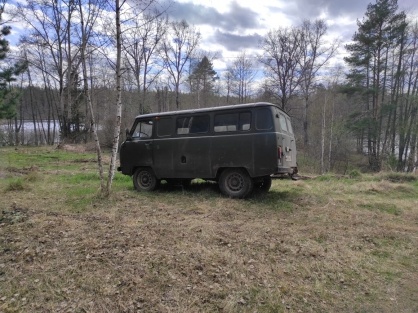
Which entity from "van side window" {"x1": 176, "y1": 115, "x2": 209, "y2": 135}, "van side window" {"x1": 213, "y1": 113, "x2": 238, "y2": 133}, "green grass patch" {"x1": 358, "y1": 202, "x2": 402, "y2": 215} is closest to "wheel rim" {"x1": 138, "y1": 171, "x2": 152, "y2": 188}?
"van side window" {"x1": 176, "y1": 115, "x2": 209, "y2": 135}

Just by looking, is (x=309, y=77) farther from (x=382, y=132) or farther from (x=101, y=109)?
(x=101, y=109)

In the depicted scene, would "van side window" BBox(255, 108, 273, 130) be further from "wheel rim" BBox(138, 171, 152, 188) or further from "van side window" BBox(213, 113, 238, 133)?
"wheel rim" BBox(138, 171, 152, 188)

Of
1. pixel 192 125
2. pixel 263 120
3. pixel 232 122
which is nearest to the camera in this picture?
pixel 263 120

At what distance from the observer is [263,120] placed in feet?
21.0

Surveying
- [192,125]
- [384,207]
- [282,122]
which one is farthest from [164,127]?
[384,207]

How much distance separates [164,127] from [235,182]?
2512 mm

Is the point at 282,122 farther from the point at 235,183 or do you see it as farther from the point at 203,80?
the point at 203,80

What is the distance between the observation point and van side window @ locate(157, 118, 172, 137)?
300 inches

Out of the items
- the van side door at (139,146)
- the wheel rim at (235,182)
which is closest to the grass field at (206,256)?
the wheel rim at (235,182)

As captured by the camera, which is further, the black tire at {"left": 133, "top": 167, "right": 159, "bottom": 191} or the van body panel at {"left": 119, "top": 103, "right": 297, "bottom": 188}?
the black tire at {"left": 133, "top": 167, "right": 159, "bottom": 191}

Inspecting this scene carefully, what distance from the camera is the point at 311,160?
29.1 metres

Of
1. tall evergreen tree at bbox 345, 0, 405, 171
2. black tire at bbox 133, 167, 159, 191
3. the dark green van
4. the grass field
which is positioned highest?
tall evergreen tree at bbox 345, 0, 405, 171

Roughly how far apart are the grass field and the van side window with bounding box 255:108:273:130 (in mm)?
1854

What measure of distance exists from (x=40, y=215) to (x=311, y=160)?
90.7 feet
